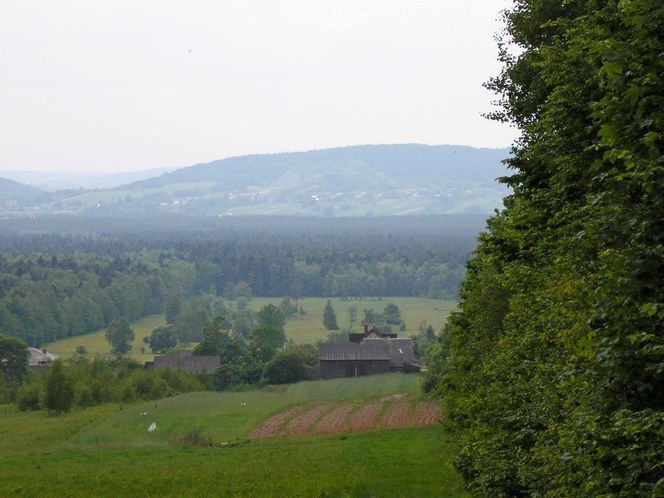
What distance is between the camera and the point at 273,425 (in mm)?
71688

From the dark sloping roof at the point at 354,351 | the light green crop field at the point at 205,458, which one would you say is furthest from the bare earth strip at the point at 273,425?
the dark sloping roof at the point at 354,351

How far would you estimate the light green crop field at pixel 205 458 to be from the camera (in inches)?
1398

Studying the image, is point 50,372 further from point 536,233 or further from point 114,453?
point 536,233

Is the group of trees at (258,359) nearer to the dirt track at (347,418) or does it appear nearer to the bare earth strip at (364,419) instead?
the dirt track at (347,418)

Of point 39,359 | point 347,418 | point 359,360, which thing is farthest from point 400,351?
point 347,418

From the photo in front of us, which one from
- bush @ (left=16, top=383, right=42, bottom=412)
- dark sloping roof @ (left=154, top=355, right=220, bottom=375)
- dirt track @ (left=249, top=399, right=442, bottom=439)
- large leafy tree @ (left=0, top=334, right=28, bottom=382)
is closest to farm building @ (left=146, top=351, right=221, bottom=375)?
dark sloping roof @ (left=154, top=355, right=220, bottom=375)

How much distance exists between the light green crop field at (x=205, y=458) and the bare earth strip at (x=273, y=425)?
114 cm

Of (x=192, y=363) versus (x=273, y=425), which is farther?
(x=192, y=363)

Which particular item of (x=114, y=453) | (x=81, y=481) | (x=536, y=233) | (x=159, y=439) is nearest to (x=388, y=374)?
(x=159, y=439)

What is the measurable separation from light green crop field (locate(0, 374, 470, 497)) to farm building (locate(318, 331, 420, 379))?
25923 millimetres

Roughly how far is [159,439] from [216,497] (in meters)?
34.5

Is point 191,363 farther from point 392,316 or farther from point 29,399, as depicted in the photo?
point 392,316

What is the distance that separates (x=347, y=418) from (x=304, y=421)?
2982mm

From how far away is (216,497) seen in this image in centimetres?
3291
